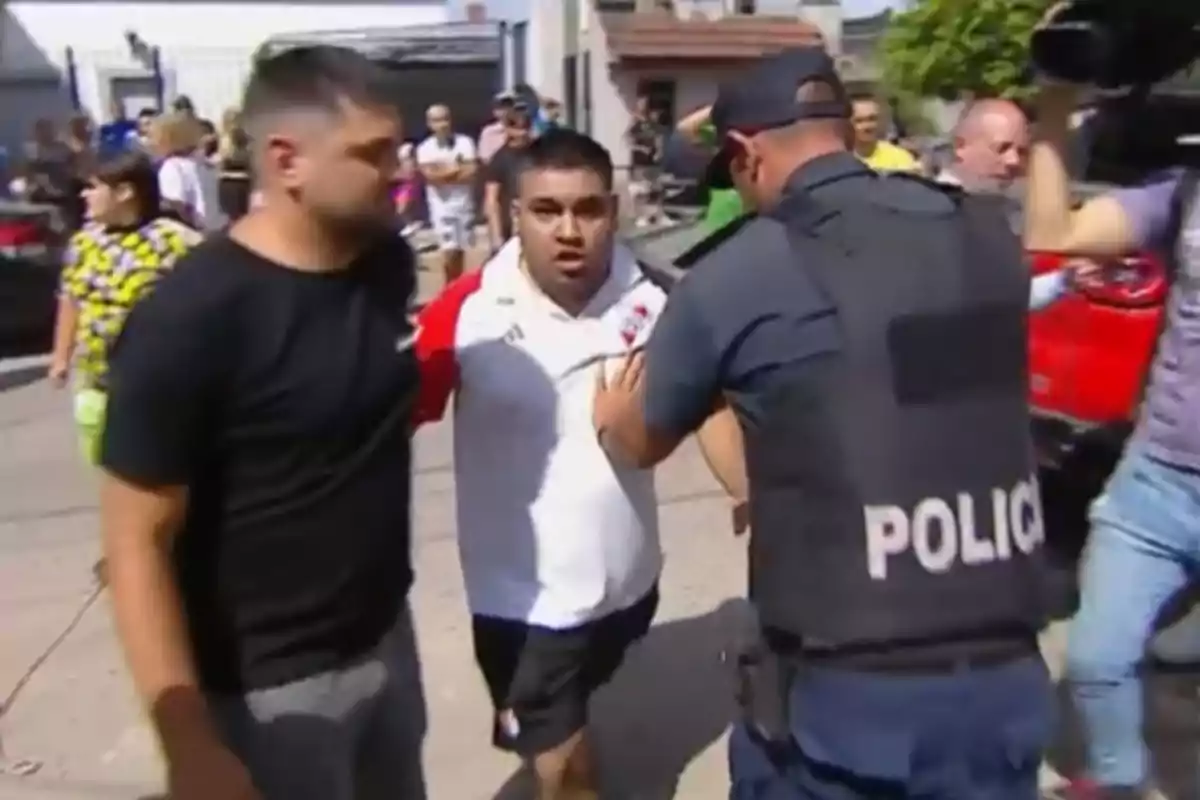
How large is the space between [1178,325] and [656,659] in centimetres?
225

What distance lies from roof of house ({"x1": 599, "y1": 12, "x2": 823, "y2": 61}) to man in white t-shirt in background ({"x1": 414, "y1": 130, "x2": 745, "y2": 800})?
87.4ft

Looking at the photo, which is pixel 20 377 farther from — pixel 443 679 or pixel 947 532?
pixel 947 532

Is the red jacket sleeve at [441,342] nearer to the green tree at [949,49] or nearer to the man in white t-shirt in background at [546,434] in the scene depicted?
the man in white t-shirt in background at [546,434]

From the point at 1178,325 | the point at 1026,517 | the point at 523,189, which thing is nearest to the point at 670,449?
the point at 1026,517

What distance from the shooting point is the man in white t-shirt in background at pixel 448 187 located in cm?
1407

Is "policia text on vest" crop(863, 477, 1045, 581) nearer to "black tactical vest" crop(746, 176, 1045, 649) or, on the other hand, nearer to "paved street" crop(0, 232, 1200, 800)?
"black tactical vest" crop(746, 176, 1045, 649)

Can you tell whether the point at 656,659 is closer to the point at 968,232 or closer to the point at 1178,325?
the point at 1178,325

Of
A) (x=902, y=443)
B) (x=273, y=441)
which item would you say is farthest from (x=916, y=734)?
(x=273, y=441)

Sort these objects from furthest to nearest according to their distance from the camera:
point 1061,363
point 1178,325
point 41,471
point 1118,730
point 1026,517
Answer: point 41,471, point 1061,363, point 1118,730, point 1178,325, point 1026,517

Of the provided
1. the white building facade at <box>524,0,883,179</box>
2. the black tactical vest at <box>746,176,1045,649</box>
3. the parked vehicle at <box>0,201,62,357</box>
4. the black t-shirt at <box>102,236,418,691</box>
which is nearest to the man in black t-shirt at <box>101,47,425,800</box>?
the black t-shirt at <box>102,236,418,691</box>

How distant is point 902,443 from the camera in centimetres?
233

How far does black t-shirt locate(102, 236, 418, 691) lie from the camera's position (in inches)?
90.1

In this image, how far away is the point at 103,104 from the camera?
91.7 ft

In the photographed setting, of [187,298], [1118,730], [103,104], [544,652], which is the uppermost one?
[187,298]
